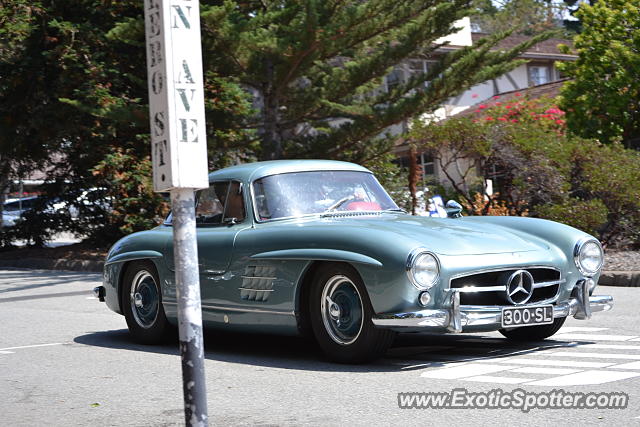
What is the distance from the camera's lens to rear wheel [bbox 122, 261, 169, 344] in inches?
349

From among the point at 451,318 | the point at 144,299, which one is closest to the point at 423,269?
the point at 451,318

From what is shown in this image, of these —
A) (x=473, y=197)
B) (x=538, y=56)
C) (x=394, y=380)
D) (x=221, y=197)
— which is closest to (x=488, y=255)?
(x=394, y=380)

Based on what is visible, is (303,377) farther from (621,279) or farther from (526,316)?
(621,279)

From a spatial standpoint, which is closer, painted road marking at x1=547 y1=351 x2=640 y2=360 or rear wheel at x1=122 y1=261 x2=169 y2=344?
painted road marking at x1=547 y1=351 x2=640 y2=360

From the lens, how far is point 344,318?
7.21 meters

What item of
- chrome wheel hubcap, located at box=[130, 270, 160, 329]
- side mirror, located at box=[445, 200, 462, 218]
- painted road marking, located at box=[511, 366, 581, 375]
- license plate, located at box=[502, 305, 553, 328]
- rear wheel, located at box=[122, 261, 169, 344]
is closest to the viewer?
painted road marking, located at box=[511, 366, 581, 375]

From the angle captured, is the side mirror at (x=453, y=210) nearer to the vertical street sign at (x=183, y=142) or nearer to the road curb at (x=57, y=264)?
the vertical street sign at (x=183, y=142)

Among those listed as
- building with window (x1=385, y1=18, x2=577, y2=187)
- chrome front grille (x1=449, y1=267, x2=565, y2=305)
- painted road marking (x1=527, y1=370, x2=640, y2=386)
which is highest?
building with window (x1=385, y1=18, x2=577, y2=187)

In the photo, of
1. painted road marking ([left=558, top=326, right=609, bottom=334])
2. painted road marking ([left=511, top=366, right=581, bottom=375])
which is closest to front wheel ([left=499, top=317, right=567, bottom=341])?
painted road marking ([left=558, top=326, right=609, bottom=334])

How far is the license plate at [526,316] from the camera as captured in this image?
22.7 ft

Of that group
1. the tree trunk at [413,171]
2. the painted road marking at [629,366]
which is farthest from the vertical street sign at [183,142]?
the tree trunk at [413,171]

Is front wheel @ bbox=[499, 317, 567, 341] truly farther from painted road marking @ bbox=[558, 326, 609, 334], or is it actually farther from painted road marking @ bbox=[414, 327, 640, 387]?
painted road marking @ bbox=[558, 326, 609, 334]

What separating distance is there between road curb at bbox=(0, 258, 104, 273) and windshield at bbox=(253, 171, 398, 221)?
12768mm

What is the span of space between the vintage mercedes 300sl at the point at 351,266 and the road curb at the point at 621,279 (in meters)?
4.61
